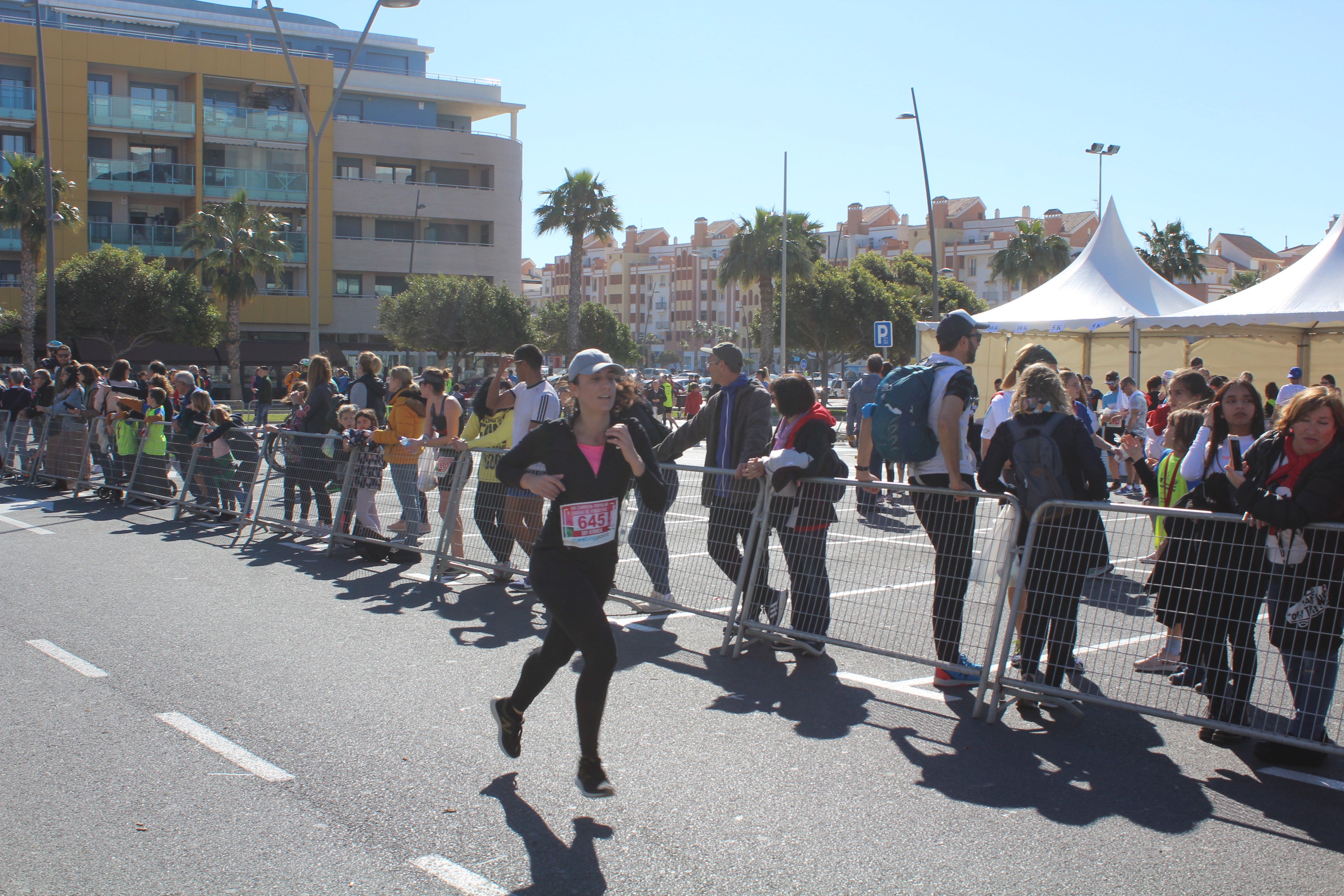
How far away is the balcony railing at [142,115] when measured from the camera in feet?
171

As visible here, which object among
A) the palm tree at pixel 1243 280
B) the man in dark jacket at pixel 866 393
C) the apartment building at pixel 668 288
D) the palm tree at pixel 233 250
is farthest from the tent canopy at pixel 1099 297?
the apartment building at pixel 668 288

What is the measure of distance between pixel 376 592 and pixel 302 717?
Result: 3.16 m

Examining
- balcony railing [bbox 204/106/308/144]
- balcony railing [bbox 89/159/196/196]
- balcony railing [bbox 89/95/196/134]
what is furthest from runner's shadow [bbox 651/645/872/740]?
balcony railing [bbox 89/95/196/134]

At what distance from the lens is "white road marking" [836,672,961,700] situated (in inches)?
Answer: 224

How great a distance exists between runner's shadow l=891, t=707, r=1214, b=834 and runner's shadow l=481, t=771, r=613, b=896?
1.43 m

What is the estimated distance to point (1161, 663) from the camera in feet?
19.1

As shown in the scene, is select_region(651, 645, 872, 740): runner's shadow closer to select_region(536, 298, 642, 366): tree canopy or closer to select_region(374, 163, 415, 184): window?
select_region(374, 163, 415, 184): window

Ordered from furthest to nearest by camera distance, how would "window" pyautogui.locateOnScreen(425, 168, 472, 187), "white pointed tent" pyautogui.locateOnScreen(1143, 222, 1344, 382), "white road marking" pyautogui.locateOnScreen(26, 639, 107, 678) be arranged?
"window" pyautogui.locateOnScreen(425, 168, 472, 187)
"white pointed tent" pyautogui.locateOnScreen(1143, 222, 1344, 382)
"white road marking" pyautogui.locateOnScreen(26, 639, 107, 678)

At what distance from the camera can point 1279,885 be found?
3512mm

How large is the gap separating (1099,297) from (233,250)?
127ft

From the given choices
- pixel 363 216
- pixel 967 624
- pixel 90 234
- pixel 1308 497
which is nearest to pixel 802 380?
pixel 967 624

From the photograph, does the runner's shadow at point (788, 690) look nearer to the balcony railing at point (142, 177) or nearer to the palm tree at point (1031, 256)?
the balcony railing at point (142, 177)

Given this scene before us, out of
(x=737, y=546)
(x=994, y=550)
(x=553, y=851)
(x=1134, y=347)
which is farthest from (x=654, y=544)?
(x=1134, y=347)

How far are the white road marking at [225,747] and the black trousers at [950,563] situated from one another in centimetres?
327
